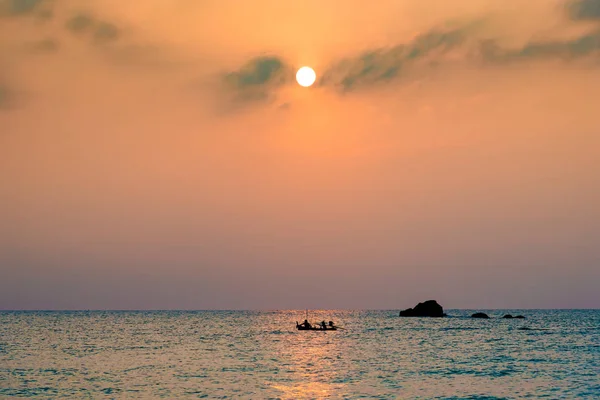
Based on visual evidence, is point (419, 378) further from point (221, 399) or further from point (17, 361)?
point (17, 361)

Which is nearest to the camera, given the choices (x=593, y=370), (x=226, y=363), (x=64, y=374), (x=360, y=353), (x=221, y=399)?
(x=221, y=399)

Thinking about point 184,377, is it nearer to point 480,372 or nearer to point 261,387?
point 261,387

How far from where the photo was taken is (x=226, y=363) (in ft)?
230

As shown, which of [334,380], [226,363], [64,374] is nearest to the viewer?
[334,380]

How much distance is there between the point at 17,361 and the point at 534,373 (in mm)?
55130

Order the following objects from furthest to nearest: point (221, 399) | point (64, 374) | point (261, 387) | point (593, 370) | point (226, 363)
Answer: point (226, 363)
point (593, 370)
point (64, 374)
point (261, 387)
point (221, 399)

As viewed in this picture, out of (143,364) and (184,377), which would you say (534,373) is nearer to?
(184,377)

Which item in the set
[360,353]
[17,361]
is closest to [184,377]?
[17,361]

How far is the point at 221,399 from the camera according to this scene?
45.8m

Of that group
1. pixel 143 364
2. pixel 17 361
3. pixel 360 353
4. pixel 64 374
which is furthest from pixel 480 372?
pixel 17 361

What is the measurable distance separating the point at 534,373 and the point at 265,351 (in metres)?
36.6

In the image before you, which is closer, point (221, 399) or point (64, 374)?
point (221, 399)

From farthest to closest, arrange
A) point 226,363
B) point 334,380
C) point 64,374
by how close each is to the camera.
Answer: point 226,363, point 64,374, point 334,380

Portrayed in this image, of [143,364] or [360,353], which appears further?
[360,353]
